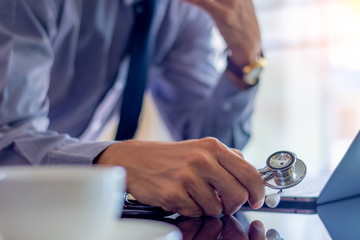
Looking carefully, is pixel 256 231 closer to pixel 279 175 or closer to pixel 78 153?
pixel 279 175

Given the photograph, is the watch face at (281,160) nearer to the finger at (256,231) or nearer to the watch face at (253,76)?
the finger at (256,231)

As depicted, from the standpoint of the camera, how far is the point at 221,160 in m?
0.47

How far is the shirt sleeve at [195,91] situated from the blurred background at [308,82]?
1427 millimetres

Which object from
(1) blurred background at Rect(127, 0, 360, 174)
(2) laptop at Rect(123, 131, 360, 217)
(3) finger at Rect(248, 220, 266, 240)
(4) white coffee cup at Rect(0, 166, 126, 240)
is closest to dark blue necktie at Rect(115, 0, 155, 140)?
(2) laptop at Rect(123, 131, 360, 217)

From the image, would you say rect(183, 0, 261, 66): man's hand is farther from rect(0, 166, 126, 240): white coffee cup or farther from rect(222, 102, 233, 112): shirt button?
rect(0, 166, 126, 240): white coffee cup

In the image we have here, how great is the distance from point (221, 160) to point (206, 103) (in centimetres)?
82

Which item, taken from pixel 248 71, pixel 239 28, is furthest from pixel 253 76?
pixel 239 28

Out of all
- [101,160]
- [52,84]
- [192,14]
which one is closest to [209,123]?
[192,14]

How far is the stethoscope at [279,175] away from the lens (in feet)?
1.51

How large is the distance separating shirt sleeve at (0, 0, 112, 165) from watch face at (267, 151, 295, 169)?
9.8 inches

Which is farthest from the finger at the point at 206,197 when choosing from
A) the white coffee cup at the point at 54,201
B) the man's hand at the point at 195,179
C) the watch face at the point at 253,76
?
the watch face at the point at 253,76

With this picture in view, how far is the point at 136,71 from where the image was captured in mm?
1062

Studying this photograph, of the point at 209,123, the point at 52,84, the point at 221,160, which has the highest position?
the point at 221,160

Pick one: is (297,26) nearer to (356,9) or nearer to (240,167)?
(356,9)
